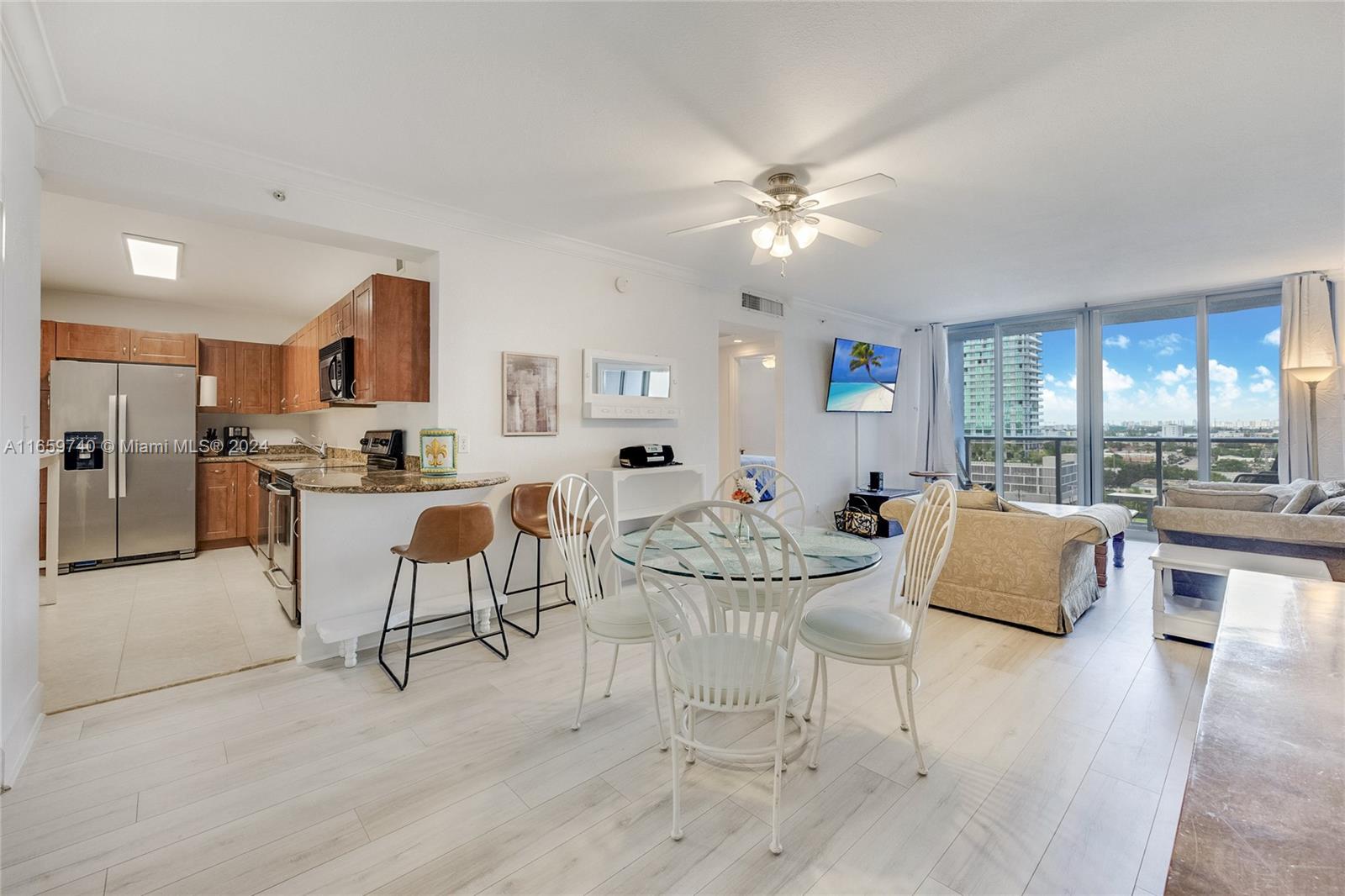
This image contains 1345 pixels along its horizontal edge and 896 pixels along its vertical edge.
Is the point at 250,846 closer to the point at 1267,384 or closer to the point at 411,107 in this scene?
the point at 411,107

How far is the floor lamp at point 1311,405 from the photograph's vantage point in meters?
4.62

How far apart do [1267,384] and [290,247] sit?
27.3ft

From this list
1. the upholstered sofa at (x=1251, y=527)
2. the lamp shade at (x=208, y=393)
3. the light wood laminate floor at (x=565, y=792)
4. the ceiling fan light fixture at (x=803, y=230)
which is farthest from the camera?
the lamp shade at (x=208, y=393)

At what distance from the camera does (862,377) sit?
6.30 metres

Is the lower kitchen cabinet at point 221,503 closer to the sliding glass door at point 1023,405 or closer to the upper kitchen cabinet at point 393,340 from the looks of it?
the upper kitchen cabinet at point 393,340

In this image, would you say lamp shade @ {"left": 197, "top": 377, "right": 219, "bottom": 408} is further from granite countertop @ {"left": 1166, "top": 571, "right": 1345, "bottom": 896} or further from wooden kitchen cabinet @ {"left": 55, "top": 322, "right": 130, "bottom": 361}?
granite countertop @ {"left": 1166, "top": 571, "right": 1345, "bottom": 896}

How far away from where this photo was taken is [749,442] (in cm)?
819

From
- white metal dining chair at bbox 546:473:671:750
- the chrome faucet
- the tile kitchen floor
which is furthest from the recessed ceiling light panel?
white metal dining chair at bbox 546:473:671:750

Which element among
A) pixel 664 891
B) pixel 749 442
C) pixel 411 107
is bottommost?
pixel 664 891

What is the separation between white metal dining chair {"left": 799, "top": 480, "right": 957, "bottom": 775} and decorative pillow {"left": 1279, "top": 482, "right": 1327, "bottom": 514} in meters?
2.48

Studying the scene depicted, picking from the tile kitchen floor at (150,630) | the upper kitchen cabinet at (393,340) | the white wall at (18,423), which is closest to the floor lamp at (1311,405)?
the upper kitchen cabinet at (393,340)

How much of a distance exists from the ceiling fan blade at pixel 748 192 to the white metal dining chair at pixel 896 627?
1510 millimetres

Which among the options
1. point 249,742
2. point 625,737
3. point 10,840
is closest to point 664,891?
point 625,737

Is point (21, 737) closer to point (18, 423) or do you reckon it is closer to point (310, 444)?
point (18, 423)
